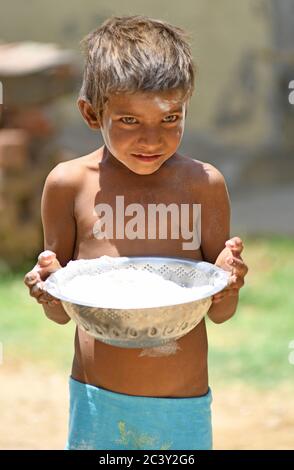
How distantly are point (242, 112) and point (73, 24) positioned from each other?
163 cm

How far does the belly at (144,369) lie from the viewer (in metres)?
2.16

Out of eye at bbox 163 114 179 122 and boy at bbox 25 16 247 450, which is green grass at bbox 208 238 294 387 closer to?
boy at bbox 25 16 247 450

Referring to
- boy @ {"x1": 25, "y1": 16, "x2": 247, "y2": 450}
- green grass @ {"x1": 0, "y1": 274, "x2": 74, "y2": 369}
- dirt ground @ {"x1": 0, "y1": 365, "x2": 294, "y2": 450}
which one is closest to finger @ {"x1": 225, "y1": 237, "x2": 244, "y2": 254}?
boy @ {"x1": 25, "y1": 16, "x2": 247, "y2": 450}

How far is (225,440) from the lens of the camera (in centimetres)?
384

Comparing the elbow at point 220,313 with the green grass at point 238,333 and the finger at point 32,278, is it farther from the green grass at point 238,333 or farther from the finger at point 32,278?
the green grass at point 238,333

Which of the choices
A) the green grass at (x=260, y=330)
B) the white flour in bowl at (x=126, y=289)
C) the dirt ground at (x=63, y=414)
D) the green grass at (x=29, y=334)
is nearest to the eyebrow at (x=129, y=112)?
the white flour in bowl at (x=126, y=289)

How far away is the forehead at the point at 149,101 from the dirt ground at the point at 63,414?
2005 millimetres

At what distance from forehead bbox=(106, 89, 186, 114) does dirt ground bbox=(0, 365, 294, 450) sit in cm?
201

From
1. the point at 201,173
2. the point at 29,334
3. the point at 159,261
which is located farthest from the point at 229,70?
the point at 159,261

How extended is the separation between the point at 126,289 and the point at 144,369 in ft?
0.69

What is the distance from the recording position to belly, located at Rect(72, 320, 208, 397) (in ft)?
7.09

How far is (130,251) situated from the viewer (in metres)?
2.16

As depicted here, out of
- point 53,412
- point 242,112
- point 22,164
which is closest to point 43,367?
point 53,412

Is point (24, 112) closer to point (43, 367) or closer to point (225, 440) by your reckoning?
point (43, 367)
